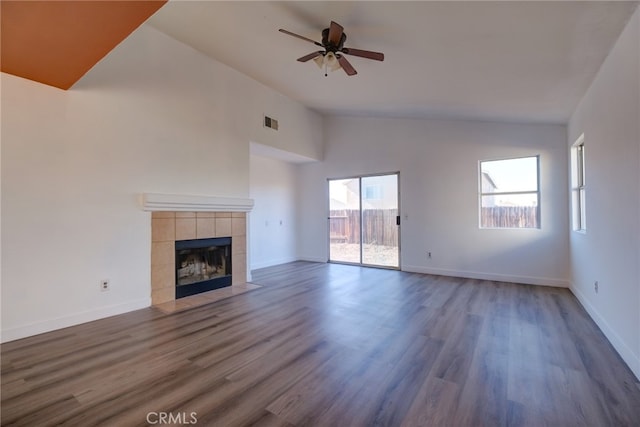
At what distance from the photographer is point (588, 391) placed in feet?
6.06

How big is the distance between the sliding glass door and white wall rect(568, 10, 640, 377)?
10.0 ft

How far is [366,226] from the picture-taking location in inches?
247

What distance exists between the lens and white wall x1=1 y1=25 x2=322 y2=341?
268 centimetres

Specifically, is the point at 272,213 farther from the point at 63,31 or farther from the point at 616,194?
the point at 616,194

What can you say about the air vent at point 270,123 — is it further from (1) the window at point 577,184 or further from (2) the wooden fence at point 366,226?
(1) the window at point 577,184

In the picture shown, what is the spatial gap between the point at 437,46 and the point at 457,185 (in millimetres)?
2984

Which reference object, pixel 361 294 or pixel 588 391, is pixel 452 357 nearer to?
pixel 588 391

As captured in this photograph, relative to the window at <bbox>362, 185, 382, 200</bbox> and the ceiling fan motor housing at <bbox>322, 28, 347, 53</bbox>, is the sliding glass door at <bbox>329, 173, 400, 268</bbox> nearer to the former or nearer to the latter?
the window at <bbox>362, 185, 382, 200</bbox>

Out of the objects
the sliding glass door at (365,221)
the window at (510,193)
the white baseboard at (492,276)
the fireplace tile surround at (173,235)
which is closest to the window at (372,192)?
the sliding glass door at (365,221)

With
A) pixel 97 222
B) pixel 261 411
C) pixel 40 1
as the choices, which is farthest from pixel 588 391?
pixel 97 222

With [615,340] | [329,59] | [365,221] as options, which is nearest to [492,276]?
[615,340]

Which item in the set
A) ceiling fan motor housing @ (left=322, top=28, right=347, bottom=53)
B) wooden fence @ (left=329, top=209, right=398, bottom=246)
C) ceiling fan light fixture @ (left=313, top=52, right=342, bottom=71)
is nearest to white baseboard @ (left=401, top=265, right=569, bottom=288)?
wooden fence @ (left=329, top=209, right=398, bottom=246)

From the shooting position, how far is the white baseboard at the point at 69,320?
8.64 feet

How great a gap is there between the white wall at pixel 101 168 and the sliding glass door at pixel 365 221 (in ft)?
9.45
